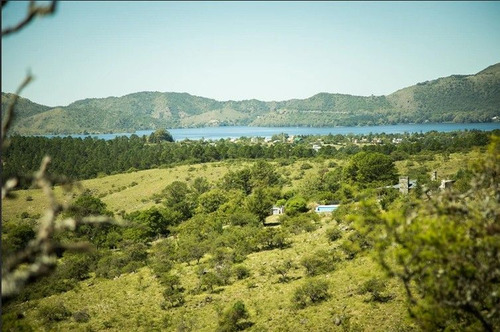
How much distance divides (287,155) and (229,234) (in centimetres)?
7596

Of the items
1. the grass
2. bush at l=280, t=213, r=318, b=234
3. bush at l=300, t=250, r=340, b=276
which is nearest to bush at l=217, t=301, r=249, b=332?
the grass

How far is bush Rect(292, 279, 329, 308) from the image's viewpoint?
2323 centimetres

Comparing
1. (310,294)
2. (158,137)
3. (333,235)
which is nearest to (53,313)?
(310,294)

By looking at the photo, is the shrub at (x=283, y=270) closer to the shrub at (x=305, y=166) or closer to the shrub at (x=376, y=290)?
the shrub at (x=376, y=290)

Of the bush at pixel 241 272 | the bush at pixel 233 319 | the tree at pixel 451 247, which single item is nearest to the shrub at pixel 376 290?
the bush at pixel 233 319

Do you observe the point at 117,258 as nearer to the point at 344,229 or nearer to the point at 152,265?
the point at 152,265

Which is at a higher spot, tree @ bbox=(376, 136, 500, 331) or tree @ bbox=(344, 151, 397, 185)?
tree @ bbox=(376, 136, 500, 331)

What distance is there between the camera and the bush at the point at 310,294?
76.2 feet

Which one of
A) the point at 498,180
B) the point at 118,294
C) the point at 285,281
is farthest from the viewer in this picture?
the point at 118,294

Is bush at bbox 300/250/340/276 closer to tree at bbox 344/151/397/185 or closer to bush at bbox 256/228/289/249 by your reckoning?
bush at bbox 256/228/289/249

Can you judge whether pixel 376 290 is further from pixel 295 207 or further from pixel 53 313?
pixel 295 207

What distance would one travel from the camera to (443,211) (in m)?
6.71

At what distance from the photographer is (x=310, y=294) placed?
23281mm

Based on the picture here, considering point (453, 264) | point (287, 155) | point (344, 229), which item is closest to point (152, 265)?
point (344, 229)
